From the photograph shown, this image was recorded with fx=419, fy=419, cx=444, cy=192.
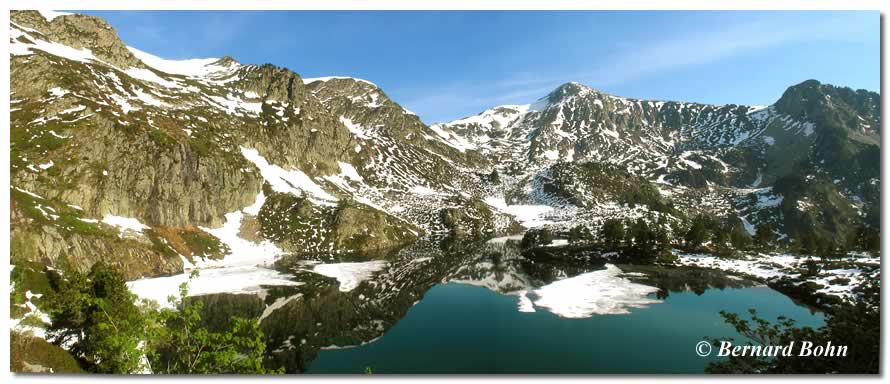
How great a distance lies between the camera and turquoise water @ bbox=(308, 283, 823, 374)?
40.7 metres

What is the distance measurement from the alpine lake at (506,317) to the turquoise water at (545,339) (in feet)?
0.53

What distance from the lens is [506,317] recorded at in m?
60.2

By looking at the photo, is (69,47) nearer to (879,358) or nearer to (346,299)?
(346,299)

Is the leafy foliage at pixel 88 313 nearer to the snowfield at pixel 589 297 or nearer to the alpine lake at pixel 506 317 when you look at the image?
the alpine lake at pixel 506 317

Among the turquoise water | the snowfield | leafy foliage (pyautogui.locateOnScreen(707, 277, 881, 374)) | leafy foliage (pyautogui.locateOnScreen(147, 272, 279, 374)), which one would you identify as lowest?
the turquoise water

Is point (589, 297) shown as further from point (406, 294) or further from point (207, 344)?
point (207, 344)

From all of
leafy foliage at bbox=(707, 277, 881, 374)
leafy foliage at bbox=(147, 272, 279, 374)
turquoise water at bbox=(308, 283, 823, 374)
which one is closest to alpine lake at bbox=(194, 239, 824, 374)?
turquoise water at bbox=(308, 283, 823, 374)

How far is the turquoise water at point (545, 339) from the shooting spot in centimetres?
4068

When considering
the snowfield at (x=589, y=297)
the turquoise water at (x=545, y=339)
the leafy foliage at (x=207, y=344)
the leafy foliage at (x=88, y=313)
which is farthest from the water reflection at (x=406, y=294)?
the leafy foliage at (x=207, y=344)

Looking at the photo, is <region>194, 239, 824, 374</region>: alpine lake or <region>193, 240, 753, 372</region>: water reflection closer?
<region>194, 239, 824, 374</region>: alpine lake

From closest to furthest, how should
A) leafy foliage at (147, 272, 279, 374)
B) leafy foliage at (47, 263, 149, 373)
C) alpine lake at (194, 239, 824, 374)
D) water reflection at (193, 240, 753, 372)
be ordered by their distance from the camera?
leafy foliage at (147, 272, 279, 374), leafy foliage at (47, 263, 149, 373), alpine lake at (194, 239, 824, 374), water reflection at (193, 240, 753, 372)

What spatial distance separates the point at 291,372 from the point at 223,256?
3305 inches

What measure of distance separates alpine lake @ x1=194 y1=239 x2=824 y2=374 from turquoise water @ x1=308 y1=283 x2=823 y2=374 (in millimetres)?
161

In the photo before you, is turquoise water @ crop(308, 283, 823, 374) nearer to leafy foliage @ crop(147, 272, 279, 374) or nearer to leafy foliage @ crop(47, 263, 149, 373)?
leafy foliage @ crop(47, 263, 149, 373)
